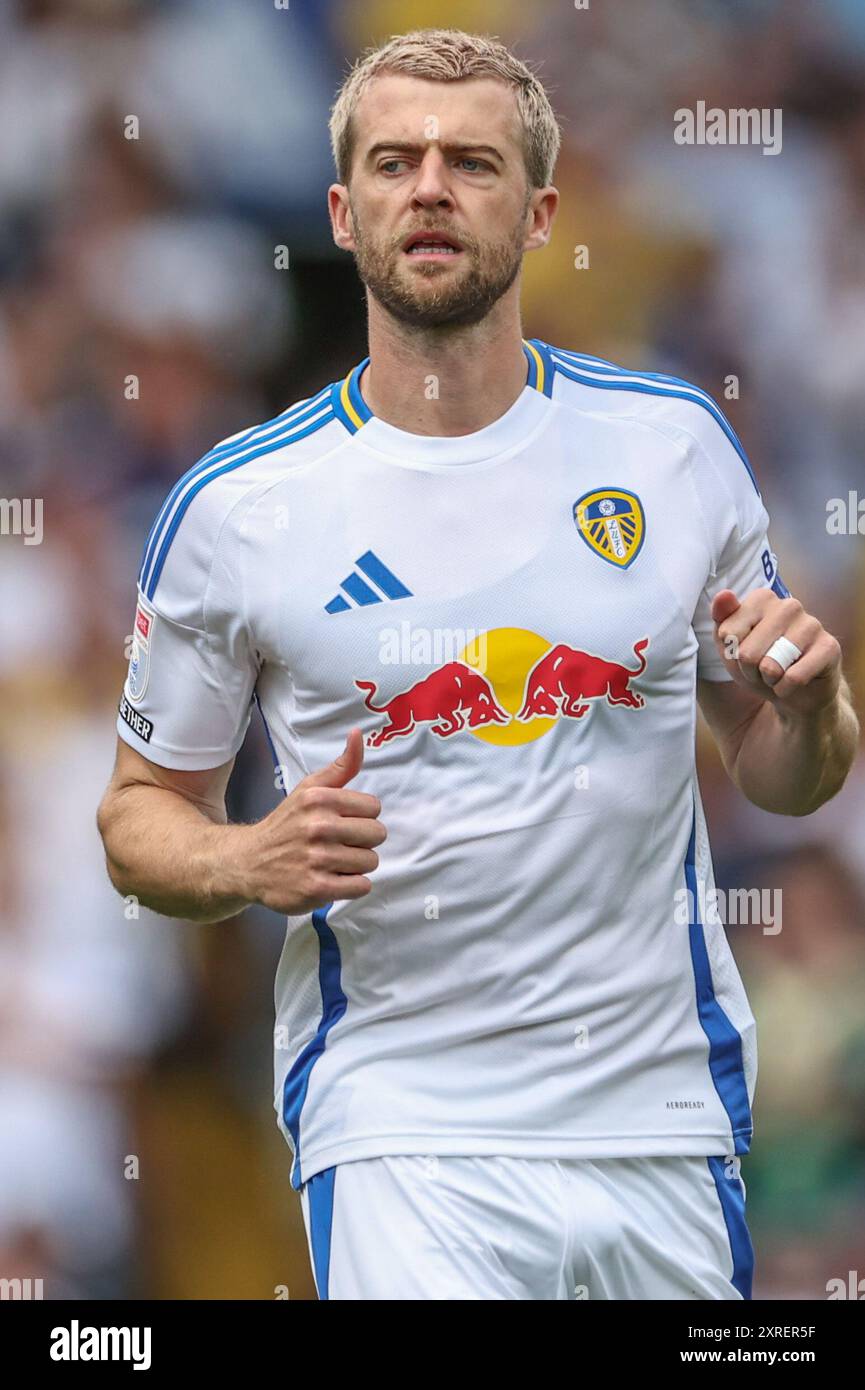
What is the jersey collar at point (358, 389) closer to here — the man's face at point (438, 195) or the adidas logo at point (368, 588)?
the man's face at point (438, 195)

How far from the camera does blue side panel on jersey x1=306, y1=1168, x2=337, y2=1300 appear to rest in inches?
103

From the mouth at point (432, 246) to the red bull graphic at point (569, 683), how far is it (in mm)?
604

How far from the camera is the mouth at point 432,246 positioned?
103 inches

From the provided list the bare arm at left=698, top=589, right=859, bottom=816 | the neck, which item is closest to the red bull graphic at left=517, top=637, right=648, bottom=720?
the bare arm at left=698, top=589, right=859, bottom=816

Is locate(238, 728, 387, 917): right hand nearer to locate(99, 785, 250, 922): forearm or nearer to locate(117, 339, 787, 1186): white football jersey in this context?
locate(99, 785, 250, 922): forearm

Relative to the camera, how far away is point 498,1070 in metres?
2.56

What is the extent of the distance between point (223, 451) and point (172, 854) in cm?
66

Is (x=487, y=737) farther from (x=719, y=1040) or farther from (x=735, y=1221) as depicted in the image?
(x=735, y=1221)

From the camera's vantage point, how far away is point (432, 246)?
8.61 feet

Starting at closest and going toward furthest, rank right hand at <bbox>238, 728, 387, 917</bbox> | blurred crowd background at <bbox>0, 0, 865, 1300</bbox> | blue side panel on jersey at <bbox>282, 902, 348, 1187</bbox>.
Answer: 1. right hand at <bbox>238, 728, 387, 917</bbox>
2. blue side panel on jersey at <bbox>282, 902, 348, 1187</bbox>
3. blurred crowd background at <bbox>0, 0, 865, 1300</bbox>

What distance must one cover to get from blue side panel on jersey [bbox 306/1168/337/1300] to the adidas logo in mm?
838

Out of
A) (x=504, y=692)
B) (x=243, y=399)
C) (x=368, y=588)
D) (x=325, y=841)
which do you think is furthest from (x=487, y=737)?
(x=243, y=399)

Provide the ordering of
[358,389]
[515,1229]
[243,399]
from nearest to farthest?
[515,1229] < [358,389] < [243,399]

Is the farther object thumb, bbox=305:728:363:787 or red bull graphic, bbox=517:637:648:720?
red bull graphic, bbox=517:637:648:720
